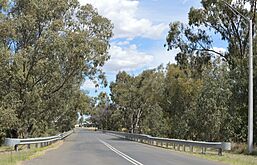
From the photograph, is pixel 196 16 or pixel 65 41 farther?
pixel 196 16

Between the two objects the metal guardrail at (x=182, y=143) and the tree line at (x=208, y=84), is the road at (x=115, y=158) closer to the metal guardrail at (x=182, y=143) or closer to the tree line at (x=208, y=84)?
the metal guardrail at (x=182, y=143)

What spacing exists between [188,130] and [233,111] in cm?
1292

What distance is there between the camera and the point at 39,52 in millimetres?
35625

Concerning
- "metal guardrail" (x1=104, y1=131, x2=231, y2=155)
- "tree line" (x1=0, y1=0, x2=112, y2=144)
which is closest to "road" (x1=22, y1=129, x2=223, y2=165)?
"metal guardrail" (x1=104, y1=131, x2=231, y2=155)

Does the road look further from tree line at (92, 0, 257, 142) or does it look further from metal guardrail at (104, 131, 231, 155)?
tree line at (92, 0, 257, 142)

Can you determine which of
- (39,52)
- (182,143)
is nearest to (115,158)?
(182,143)

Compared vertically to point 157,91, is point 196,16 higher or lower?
higher

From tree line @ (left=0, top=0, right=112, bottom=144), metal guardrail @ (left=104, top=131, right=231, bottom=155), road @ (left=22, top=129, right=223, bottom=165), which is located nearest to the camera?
road @ (left=22, top=129, right=223, bottom=165)

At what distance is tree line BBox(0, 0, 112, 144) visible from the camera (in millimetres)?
34344

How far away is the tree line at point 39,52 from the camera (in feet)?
113

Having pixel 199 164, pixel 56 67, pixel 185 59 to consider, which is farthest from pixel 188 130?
pixel 199 164

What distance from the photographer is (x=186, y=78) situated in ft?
201

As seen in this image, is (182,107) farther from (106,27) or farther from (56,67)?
(56,67)

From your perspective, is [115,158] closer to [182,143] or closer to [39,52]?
[182,143]
